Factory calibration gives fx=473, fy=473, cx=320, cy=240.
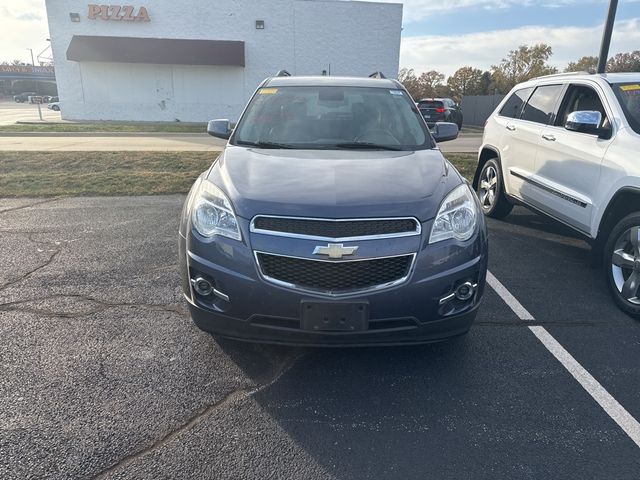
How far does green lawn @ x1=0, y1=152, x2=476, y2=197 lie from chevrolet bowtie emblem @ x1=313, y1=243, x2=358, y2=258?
20.1ft

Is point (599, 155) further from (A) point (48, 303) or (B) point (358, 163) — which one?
(A) point (48, 303)

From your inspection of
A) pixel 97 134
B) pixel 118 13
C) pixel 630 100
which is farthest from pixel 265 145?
pixel 118 13

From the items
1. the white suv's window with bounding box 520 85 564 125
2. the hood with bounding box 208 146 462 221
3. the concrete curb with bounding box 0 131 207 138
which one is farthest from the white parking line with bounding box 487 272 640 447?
the concrete curb with bounding box 0 131 207 138

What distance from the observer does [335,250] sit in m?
2.58

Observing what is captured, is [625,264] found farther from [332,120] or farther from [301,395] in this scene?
[301,395]

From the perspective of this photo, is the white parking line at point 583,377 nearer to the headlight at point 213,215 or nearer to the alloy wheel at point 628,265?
the alloy wheel at point 628,265

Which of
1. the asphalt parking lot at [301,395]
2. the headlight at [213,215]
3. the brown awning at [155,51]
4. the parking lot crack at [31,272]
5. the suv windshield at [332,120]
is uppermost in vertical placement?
the brown awning at [155,51]

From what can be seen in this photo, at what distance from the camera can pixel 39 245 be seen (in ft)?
17.3

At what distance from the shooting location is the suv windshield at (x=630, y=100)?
13.6ft

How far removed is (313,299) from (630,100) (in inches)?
147

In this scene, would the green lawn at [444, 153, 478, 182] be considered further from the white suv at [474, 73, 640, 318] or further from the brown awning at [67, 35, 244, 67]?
the brown awning at [67, 35, 244, 67]

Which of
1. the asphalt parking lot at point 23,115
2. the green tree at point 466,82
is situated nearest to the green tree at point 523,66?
the green tree at point 466,82

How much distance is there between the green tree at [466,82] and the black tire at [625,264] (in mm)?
46080

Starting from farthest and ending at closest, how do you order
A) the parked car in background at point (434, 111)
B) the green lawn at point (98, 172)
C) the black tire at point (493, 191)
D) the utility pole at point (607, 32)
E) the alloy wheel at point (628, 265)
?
1. the parked car in background at point (434, 111)
2. the utility pole at point (607, 32)
3. the green lawn at point (98, 172)
4. the black tire at point (493, 191)
5. the alloy wheel at point (628, 265)
